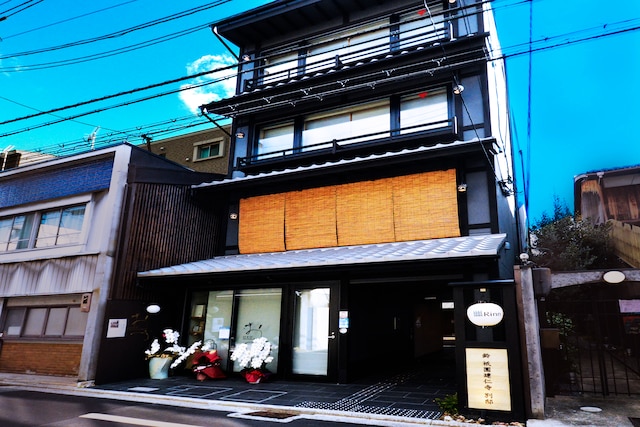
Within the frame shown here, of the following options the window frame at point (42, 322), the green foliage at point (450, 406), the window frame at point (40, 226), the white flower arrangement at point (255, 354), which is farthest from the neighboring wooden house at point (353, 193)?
the window frame at point (40, 226)

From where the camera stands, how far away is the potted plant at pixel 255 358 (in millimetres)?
10394

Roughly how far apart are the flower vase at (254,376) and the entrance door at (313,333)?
0.90m

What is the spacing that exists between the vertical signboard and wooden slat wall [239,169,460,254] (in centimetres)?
391

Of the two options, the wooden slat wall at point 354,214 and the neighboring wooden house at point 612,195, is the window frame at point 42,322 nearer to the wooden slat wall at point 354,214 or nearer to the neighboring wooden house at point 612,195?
the wooden slat wall at point 354,214

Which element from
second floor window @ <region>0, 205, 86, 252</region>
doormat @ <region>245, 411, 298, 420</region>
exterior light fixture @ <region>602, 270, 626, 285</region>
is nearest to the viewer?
doormat @ <region>245, 411, 298, 420</region>

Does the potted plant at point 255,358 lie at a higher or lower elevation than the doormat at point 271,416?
higher

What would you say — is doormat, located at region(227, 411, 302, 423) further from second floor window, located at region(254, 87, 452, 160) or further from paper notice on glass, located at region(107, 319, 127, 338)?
second floor window, located at region(254, 87, 452, 160)

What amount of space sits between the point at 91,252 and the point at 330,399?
812 cm

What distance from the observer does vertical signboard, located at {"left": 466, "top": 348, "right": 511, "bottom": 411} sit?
6633mm

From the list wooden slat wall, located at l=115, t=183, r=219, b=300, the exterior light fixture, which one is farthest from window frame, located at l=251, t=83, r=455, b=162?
the exterior light fixture

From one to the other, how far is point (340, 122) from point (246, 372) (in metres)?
8.21

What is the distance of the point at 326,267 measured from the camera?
31.6 ft

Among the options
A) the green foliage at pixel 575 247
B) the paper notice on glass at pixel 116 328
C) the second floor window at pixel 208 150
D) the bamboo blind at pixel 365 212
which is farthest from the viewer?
the second floor window at pixel 208 150

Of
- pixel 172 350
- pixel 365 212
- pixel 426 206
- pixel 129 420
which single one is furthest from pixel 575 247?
pixel 129 420
